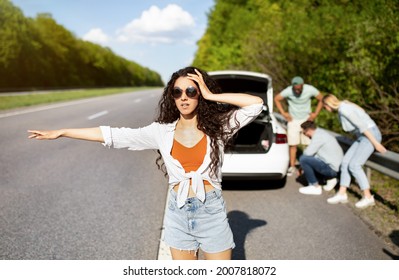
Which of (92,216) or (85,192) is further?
(85,192)

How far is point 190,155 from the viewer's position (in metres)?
2.32

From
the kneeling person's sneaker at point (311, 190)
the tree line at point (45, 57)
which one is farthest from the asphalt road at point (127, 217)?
the tree line at point (45, 57)

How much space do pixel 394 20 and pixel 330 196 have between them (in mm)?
4081

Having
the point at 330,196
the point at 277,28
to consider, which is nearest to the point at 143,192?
the point at 330,196

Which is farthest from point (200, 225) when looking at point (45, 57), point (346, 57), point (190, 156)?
point (45, 57)

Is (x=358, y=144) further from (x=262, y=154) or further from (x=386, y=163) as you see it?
(x=262, y=154)

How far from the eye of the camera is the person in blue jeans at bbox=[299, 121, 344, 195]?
600cm

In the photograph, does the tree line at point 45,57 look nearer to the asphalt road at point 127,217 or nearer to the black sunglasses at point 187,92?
the asphalt road at point 127,217

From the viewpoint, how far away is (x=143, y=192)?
5.91 m

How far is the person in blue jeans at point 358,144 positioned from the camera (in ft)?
17.3

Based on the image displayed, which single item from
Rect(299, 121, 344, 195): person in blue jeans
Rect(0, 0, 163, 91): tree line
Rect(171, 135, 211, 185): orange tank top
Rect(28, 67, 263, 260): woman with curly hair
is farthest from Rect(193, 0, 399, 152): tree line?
Rect(0, 0, 163, 91): tree line

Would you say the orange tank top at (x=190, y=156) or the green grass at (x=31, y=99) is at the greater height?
the orange tank top at (x=190, y=156)

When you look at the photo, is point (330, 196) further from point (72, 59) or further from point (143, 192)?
point (72, 59)

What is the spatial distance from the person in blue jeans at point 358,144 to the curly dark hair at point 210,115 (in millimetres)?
3251
